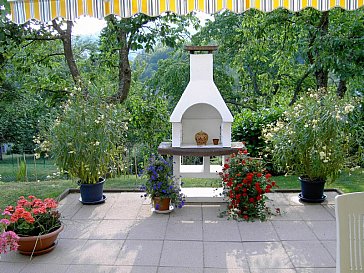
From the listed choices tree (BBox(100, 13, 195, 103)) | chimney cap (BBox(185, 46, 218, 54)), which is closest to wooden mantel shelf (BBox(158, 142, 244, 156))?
chimney cap (BBox(185, 46, 218, 54))

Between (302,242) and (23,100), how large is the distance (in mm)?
11773

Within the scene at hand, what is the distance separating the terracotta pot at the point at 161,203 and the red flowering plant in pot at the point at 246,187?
76 centimetres

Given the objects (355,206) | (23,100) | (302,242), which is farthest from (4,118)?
(355,206)

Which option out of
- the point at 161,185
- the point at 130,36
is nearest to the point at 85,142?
the point at 161,185

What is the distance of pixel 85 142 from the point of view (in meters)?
5.35

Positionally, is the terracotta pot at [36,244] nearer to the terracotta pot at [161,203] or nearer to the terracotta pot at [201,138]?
the terracotta pot at [161,203]

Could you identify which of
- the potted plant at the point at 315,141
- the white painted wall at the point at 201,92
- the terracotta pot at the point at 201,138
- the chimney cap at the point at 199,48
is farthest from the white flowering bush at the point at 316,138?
the chimney cap at the point at 199,48

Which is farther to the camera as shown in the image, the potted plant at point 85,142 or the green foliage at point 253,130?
the green foliage at point 253,130

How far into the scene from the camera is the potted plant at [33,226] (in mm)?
3725

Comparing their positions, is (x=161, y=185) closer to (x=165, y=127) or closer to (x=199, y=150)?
(x=199, y=150)

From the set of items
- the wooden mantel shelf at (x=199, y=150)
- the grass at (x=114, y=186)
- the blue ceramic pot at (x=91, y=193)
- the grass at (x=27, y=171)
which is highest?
the wooden mantel shelf at (x=199, y=150)

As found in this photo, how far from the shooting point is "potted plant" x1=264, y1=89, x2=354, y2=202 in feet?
16.8

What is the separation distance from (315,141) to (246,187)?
1.16 metres

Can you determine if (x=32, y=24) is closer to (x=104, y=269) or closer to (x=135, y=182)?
(x=135, y=182)
